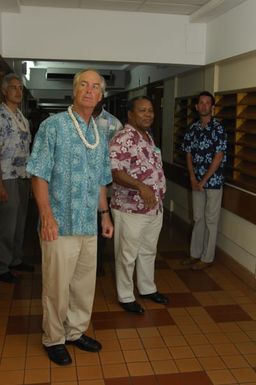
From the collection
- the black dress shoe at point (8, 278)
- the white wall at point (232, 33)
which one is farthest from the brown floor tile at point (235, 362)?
the white wall at point (232, 33)

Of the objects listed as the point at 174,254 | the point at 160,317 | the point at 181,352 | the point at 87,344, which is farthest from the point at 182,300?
the point at 174,254

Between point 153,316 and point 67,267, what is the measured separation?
1.02 metres

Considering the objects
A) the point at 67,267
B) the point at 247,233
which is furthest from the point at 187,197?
the point at 67,267

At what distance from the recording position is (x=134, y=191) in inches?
123

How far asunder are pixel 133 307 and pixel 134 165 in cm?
102

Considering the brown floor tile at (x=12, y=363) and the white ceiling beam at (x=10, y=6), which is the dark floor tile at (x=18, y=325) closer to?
the brown floor tile at (x=12, y=363)

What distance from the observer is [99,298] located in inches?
140

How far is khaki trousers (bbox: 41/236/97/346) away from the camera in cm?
247

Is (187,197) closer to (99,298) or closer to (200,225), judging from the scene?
(200,225)

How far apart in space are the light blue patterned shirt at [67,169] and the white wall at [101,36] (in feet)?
7.86

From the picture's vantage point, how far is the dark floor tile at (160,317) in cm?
313

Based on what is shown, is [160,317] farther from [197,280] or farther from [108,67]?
[108,67]

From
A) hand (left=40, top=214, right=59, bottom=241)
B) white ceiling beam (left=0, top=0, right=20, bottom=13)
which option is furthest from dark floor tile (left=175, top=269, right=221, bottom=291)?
white ceiling beam (left=0, top=0, right=20, bottom=13)

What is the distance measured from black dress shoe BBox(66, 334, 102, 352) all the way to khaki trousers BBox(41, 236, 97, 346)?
3 cm
